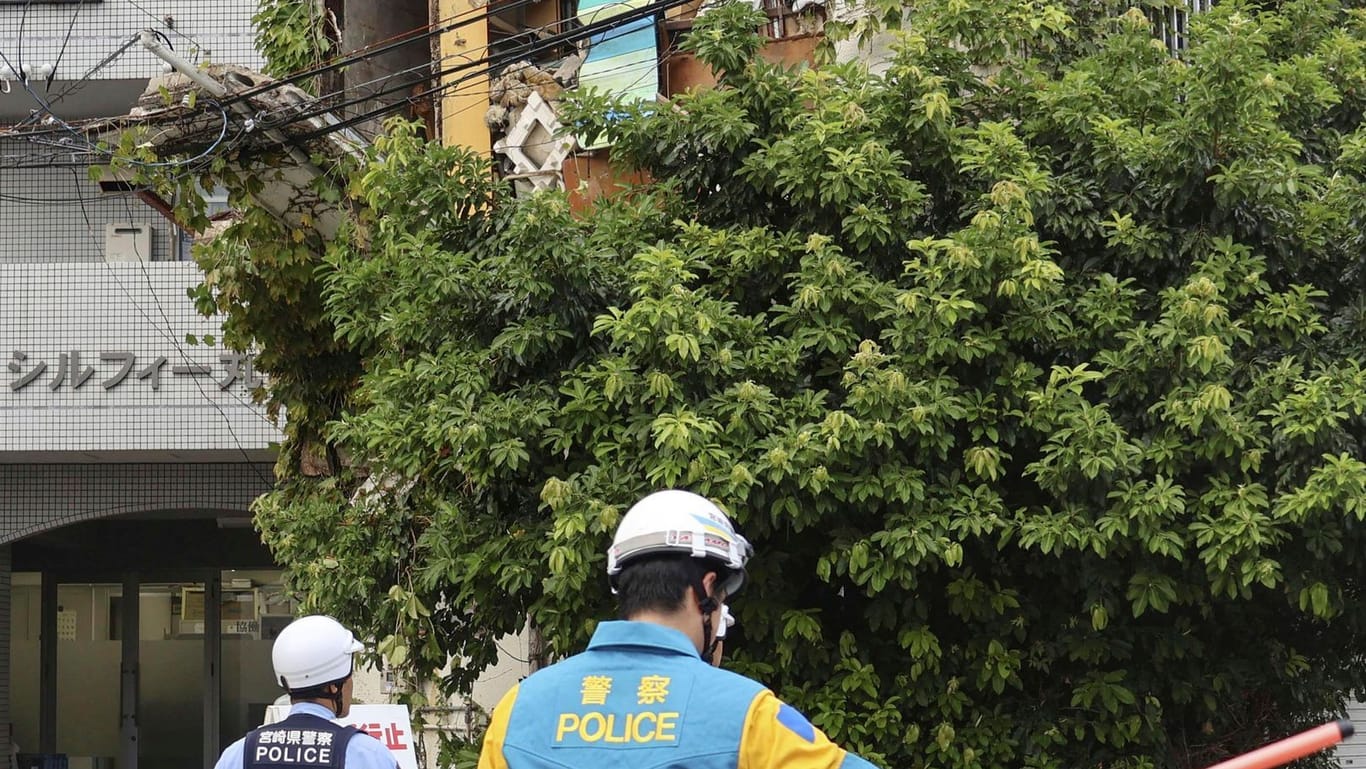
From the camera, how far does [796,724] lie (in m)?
2.46

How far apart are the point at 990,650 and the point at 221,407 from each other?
7.98 metres

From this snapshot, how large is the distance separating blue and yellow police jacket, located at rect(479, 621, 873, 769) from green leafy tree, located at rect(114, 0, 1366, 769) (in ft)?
11.2

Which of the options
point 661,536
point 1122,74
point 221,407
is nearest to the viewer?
point 661,536

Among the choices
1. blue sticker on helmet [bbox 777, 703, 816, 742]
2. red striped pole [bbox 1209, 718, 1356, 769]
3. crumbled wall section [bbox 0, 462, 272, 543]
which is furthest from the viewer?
crumbled wall section [bbox 0, 462, 272, 543]

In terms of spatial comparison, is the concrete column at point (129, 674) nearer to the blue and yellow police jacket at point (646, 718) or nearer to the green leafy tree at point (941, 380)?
the green leafy tree at point (941, 380)

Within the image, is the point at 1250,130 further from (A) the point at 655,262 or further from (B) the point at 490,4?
(B) the point at 490,4

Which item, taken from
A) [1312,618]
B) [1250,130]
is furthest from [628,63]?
[1312,618]

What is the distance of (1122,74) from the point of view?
7.38 m

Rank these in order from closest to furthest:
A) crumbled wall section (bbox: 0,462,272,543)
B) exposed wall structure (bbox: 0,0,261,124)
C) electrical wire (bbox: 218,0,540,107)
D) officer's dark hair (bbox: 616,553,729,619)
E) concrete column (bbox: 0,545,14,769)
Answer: officer's dark hair (bbox: 616,553,729,619), electrical wire (bbox: 218,0,540,107), exposed wall structure (bbox: 0,0,261,124), crumbled wall section (bbox: 0,462,272,543), concrete column (bbox: 0,545,14,769)

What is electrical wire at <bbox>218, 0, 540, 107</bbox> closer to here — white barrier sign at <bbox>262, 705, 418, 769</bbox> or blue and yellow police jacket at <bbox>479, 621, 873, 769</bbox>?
white barrier sign at <bbox>262, 705, 418, 769</bbox>

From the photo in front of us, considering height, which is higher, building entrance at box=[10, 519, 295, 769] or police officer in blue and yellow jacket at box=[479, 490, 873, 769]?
police officer in blue and yellow jacket at box=[479, 490, 873, 769]

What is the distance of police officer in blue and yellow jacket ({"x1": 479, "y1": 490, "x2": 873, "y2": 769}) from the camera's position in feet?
8.10

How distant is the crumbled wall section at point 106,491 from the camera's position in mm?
13805

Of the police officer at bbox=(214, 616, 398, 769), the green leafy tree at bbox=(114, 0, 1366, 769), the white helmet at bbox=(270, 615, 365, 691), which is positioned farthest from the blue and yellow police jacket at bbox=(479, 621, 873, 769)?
the green leafy tree at bbox=(114, 0, 1366, 769)
